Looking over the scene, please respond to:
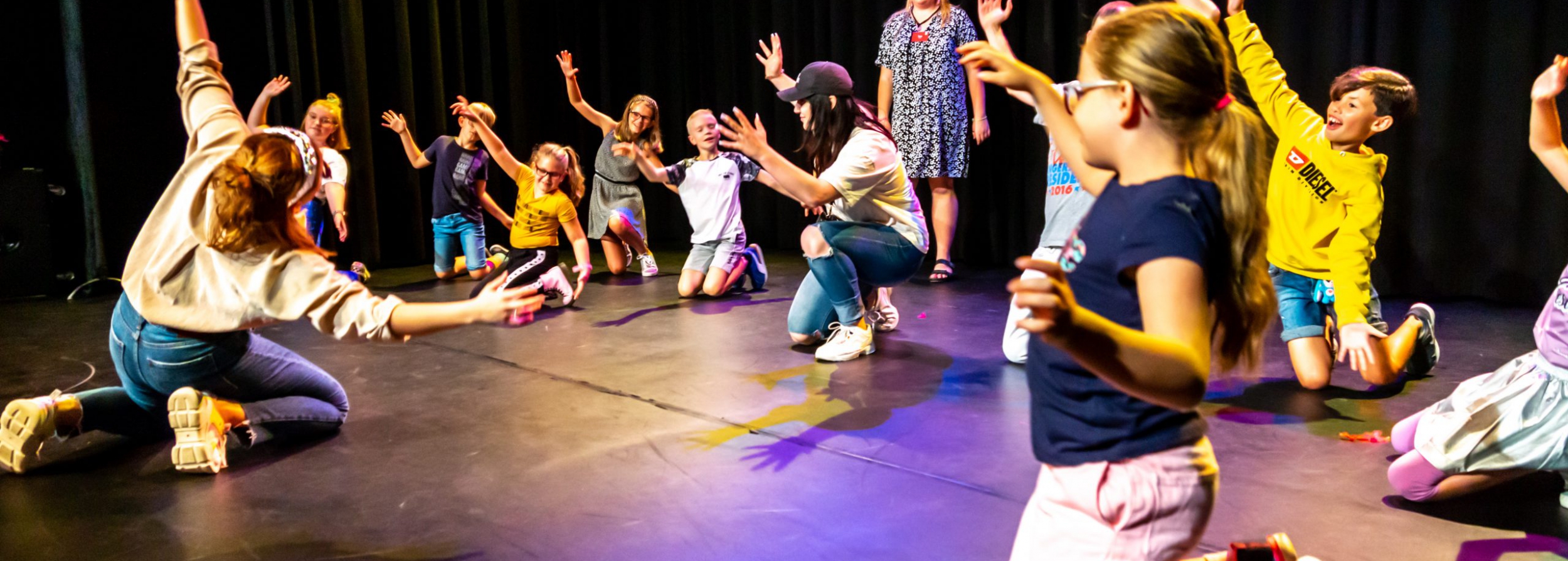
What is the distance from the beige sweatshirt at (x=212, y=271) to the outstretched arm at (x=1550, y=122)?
7.51 ft

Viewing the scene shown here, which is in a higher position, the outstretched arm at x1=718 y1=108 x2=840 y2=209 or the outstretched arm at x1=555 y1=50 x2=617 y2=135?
the outstretched arm at x1=555 y1=50 x2=617 y2=135

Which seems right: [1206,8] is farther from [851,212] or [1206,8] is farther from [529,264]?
[529,264]

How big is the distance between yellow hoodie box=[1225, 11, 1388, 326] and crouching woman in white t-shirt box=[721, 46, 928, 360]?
1140 mm

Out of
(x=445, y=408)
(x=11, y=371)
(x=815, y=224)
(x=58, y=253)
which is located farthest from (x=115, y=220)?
(x=815, y=224)

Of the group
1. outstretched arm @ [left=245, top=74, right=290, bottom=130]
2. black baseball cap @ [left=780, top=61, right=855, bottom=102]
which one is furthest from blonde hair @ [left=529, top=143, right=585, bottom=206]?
black baseball cap @ [left=780, top=61, right=855, bottom=102]

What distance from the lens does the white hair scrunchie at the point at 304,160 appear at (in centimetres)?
227

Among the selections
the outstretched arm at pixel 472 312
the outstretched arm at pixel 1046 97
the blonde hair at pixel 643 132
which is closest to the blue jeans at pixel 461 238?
the blonde hair at pixel 643 132

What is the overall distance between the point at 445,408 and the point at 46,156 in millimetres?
4250

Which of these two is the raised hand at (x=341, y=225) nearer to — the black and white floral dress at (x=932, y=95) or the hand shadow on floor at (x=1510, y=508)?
the black and white floral dress at (x=932, y=95)

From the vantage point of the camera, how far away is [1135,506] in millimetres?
1204

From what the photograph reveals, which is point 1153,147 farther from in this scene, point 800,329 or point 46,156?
point 46,156

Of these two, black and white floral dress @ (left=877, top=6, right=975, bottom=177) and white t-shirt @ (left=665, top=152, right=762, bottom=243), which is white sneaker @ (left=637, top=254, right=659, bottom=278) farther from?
black and white floral dress @ (left=877, top=6, right=975, bottom=177)

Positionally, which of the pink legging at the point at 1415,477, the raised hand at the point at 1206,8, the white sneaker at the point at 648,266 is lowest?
the white sneaker at the point at 648,266

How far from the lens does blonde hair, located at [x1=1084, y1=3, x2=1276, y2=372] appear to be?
3.84 ft
